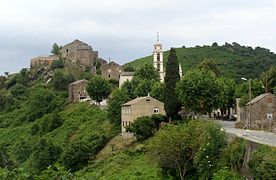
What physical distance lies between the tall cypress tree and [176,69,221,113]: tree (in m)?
1.42

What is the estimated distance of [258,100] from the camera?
175 feet

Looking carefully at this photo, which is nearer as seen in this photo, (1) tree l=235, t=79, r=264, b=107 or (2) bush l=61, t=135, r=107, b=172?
(2) bush l=61, t=135, r=107, b=172

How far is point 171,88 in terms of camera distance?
58.6m

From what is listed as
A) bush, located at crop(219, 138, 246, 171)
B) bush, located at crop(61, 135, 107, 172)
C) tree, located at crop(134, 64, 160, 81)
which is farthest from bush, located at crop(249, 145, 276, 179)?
tree, located at crop(134, 64, 160, 81)

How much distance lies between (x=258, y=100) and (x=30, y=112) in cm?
5858

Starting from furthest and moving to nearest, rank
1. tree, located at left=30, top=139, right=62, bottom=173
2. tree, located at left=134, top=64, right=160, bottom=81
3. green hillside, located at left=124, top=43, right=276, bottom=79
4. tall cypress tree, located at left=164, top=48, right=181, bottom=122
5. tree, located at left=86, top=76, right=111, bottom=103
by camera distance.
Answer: green hillside, located at left=124, top=43, right=276, bottom=79
tree, located at left=86, top=76, right=111, bottom=103
tree, located at left=134, top=64, right=160, bottom=81
tree, located at left=30, top=139, right=62, bottom=173
tall cypress tree, located at left=164, top=48, right=181, bottom=122

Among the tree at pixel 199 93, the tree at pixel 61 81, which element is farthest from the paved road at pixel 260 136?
the tree at pixel 61 81

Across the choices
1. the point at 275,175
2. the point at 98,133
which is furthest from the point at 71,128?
the point at 275,175

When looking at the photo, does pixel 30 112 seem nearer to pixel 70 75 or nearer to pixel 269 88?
pixel 70 75

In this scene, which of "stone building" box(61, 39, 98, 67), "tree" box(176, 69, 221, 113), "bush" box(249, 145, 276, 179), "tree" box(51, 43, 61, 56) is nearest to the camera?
"bush" box(249, 145, 276, 179)

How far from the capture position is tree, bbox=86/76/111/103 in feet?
304

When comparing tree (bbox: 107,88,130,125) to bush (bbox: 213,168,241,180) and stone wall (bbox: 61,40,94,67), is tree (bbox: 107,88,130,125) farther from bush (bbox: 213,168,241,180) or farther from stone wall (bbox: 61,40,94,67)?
stone wall (bbox: 61,40,94,67)

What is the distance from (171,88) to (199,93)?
147 inches

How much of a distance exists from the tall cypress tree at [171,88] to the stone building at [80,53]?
246 feet
